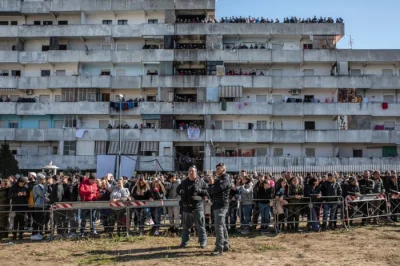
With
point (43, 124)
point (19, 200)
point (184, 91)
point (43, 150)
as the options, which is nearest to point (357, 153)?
point (184, 91)

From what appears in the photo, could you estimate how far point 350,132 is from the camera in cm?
4359

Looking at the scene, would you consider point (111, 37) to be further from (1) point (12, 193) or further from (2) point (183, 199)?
(2) point (183, 199)

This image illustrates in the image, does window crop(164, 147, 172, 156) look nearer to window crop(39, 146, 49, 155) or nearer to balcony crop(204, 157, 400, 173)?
balcony crop(204, 157, 400, 173)

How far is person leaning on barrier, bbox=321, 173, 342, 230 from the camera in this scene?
15.7 meters

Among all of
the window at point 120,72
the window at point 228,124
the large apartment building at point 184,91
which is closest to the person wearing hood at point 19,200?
the large apartment building at point 184,91

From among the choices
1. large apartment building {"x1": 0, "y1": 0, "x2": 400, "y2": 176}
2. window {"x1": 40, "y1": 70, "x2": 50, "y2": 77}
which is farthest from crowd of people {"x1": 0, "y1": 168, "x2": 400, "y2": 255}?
window {"x1": 40, "y1": 70, "x2": 50, "y2": 77}

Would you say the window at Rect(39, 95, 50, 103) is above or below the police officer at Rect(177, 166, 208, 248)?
above

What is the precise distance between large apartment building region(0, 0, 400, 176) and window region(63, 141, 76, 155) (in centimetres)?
10

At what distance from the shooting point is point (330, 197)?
15898 mm

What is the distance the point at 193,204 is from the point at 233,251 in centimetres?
168

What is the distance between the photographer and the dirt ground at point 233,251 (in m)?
10.8

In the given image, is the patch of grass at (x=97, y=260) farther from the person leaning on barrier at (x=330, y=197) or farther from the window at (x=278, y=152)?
the window at (x=278, y=152)

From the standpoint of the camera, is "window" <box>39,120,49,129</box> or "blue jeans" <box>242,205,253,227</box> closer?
"blue jeans" <box>242,205,253,227</box>

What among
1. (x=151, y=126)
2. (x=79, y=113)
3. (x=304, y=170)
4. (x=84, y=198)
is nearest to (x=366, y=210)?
(x=84, y=198)
